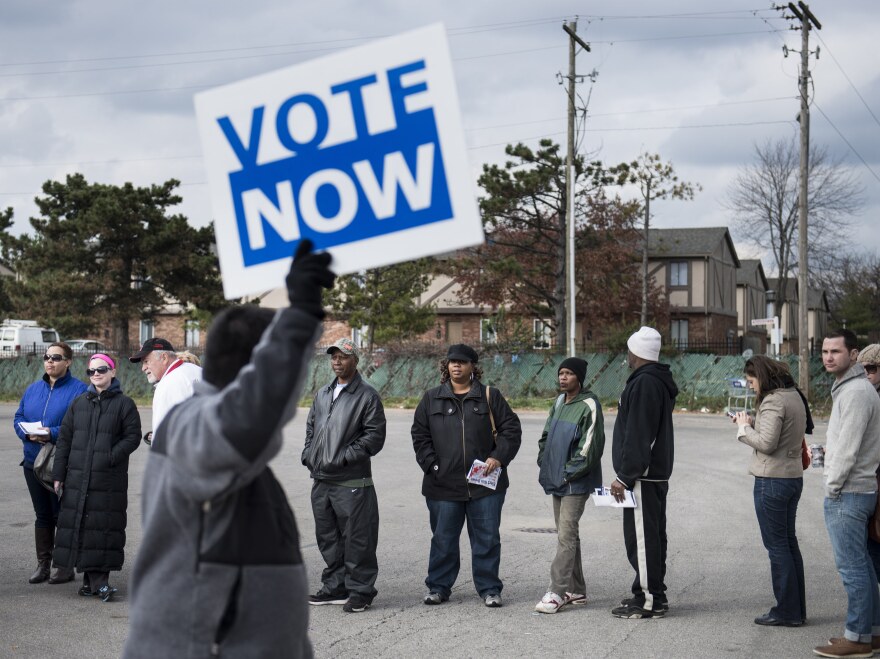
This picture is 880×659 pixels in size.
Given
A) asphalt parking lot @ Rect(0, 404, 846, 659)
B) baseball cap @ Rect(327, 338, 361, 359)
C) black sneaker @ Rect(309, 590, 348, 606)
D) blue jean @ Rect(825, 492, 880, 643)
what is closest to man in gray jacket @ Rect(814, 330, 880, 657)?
blue jean @ Rect(825, 492, 880, 643)

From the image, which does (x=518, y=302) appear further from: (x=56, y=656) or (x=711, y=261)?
(x=56, y=656)

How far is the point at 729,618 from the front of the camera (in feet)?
25.8

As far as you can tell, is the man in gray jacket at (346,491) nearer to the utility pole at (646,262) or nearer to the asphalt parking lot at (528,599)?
the asphalt parking lot at (528,599)

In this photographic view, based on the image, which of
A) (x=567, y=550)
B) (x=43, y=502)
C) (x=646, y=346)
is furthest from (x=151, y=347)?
(x=646, y=346)

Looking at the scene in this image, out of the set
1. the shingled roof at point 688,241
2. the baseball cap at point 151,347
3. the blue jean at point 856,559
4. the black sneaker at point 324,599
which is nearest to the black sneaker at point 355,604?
the black sneaker at point 324,599

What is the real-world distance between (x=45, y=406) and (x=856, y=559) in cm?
662

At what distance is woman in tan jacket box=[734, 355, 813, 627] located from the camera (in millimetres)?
7652

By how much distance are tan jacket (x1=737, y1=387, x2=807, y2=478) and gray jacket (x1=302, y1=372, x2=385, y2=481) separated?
109 inches

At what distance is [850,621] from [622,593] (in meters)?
2.18

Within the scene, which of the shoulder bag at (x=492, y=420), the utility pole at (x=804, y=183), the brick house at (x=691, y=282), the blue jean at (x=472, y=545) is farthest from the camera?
the brick house at (x=691, y=282)

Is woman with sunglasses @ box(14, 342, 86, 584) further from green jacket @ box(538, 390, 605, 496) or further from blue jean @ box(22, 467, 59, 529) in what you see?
green jacket @ box(538, 390, 605, 496)

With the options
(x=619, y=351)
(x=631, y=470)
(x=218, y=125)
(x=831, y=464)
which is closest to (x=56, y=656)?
(x=631, y=470)

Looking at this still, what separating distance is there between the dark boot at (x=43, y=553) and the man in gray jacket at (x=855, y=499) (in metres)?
5.98

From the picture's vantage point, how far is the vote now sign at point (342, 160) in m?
3.31
